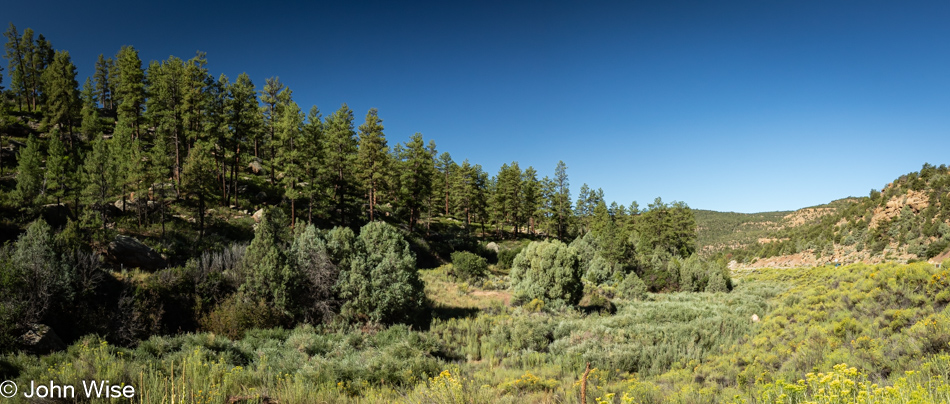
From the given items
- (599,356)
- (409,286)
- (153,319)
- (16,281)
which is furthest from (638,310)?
(16,281)

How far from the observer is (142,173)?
71.1 feet

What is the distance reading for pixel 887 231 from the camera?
3491cm

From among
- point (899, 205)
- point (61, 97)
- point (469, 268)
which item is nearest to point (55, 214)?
point (61, 97)

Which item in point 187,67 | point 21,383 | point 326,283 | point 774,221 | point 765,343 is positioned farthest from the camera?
point 774,221

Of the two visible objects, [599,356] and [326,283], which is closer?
[599,356]

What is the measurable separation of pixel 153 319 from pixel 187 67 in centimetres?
2657

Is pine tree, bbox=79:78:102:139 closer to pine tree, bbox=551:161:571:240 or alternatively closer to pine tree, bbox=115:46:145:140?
pine tree, bbox=115:46:145:140


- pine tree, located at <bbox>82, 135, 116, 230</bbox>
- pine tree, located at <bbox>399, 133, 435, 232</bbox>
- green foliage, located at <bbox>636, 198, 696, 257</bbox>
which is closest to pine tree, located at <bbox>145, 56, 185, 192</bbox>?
pine tree, located at <bbox>82, 135, 116, 230</bbox>

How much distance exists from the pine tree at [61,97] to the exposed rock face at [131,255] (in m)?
26.7

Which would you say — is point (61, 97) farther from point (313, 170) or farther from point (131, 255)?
point (131, 255)

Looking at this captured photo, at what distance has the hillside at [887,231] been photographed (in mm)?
29469

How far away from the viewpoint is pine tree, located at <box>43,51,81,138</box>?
33.2 m

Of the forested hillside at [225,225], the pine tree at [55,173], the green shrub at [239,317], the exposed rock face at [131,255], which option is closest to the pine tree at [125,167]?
the forested hillside at [225,225]

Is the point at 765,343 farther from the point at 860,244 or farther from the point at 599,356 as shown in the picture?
the point at 860,244
